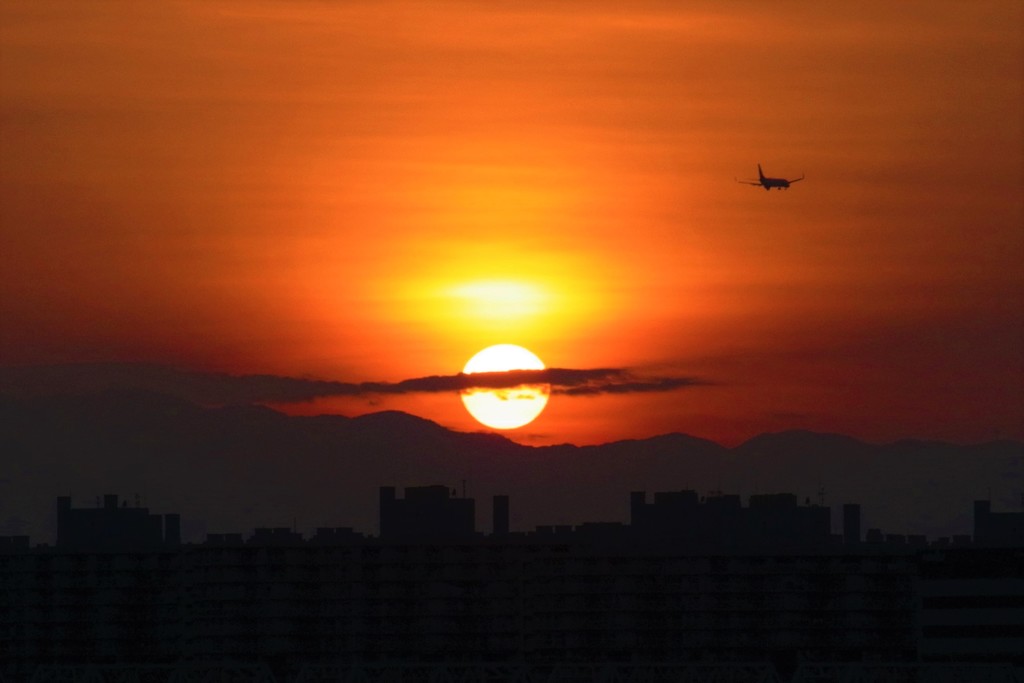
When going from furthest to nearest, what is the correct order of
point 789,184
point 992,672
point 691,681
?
point 789,184 → point 691,681 → point 992,672

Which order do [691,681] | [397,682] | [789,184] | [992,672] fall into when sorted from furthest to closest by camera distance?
[789,184] → [397,682] → [691,681] → [992,672]

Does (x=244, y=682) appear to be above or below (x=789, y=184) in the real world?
below

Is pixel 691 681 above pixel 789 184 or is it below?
below

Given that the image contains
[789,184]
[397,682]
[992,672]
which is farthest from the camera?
[789,184]

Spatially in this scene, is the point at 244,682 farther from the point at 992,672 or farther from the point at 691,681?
the point at 992,672

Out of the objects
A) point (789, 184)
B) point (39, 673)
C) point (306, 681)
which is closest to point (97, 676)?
point (39, 673)

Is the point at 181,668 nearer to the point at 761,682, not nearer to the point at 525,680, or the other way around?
the point at 525,680

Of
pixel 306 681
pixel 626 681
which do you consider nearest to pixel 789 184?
pixel 626 681

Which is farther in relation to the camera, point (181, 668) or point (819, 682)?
point (819, 682)

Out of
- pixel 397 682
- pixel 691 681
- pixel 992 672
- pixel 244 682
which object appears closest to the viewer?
pixel 992 672
